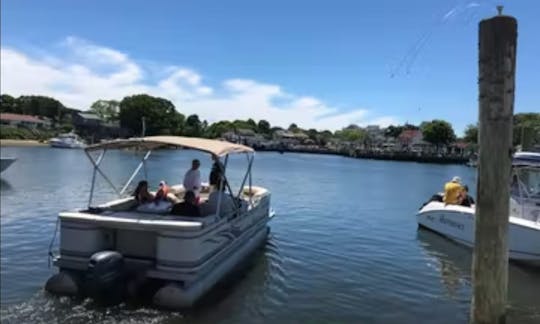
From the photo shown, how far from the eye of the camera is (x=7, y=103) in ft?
484

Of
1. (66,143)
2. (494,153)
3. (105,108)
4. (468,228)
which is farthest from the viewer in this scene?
(105,108)

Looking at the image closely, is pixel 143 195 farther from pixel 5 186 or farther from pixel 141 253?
pixel 5 186

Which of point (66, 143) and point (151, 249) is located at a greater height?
point (66, 143)

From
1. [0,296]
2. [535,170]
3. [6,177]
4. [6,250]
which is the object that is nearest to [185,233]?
[0,296]

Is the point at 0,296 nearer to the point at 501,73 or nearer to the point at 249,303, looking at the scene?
the point at 249,303

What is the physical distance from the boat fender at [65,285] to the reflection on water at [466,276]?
25.5 feet

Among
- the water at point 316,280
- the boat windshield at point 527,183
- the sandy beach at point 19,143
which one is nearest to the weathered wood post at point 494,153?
the water at point 316,280

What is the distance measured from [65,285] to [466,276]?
9.56 metres

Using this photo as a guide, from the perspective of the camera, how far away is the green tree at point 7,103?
477ft

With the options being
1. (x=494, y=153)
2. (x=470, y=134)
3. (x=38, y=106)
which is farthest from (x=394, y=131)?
(x=494, y=153)

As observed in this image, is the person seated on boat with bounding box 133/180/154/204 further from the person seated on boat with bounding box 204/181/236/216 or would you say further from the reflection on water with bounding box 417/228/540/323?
the reflection on water with bounding box 417/228/540/323

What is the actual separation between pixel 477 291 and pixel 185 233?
193 inches

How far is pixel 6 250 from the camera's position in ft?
45.7

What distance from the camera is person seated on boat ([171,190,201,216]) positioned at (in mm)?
11227
